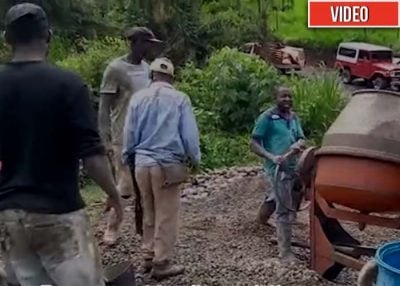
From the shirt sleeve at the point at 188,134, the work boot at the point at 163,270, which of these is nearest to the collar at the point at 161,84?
the shirt sleeve at the point at 188,134

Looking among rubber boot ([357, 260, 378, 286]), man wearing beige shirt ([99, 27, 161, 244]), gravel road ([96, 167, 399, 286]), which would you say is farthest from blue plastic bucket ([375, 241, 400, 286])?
man wearing beige shirt ([99, 27, 161, 244])

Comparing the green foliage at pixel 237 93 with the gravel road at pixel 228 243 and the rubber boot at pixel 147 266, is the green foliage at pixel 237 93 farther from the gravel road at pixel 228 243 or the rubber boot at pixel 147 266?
the rubber boot at pixel 147 266

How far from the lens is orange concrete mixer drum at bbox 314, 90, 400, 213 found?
238 inches

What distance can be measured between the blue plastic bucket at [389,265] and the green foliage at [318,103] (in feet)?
25.5

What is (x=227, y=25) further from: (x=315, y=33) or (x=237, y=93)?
(x=237, y=93)

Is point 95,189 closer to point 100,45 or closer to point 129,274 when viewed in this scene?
point 129,274

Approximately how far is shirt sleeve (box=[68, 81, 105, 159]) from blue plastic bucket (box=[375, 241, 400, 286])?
1.44 meters

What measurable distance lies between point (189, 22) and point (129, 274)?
618 inches

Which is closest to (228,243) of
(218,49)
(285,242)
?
(285,242)

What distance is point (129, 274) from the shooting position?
5.72 m

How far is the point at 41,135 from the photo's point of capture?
404cm

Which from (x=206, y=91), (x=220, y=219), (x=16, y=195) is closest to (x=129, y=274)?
(x=16, y=195)

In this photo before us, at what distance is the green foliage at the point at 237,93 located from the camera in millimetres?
14016

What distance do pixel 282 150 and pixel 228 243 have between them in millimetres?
1028
